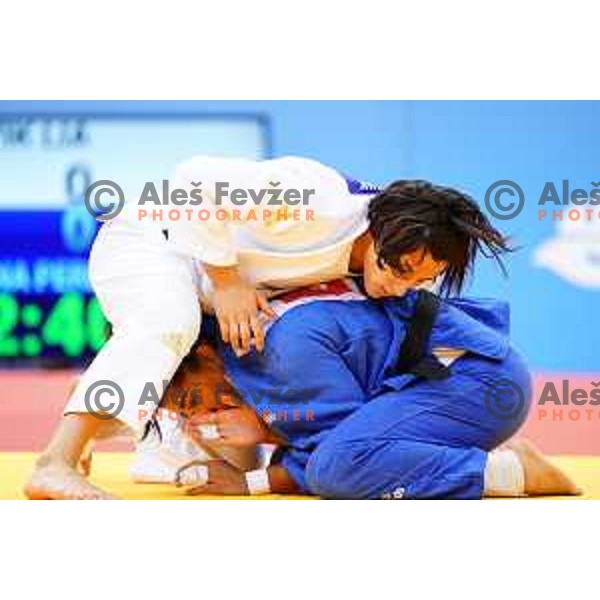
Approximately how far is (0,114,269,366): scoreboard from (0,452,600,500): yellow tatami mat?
0.60ft

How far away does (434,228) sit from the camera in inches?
93.7

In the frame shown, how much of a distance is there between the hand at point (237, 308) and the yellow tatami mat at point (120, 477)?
275 mm

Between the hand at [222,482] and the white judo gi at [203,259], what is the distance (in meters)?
0.14

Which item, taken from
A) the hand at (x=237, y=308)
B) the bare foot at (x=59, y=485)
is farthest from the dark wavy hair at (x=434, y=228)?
the bare foot at (x=59, y=485)

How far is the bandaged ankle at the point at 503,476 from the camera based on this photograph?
2.38 meters

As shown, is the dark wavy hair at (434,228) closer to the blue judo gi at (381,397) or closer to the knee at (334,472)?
the blue judo gi at (381,397)

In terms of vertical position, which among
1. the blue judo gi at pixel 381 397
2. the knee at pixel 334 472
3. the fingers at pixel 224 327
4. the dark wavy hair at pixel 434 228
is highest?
the dark wavy hair at pixel 434 228

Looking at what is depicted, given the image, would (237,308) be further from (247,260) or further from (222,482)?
(222,482)

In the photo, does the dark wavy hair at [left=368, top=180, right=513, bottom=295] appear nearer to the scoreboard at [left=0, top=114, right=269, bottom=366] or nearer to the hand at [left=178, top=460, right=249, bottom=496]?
the scoreboard at [left=0, top=114, right=269, bottom=366]

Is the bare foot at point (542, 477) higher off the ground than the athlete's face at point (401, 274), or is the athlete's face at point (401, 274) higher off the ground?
the athlete's face at point (401, 274)

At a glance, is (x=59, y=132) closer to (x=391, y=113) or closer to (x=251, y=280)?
(x=251, y=280)

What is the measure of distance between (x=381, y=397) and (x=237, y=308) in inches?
11.4

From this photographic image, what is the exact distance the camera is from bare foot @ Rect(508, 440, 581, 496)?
2.42 meters

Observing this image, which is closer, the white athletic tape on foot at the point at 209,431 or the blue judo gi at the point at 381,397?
the blue judo gi at the point at 381,397
